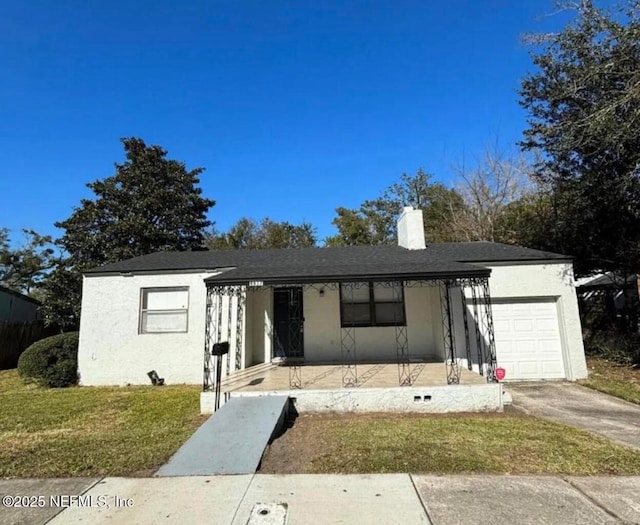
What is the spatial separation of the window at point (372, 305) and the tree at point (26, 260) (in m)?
30.8

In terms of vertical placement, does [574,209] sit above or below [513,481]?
above

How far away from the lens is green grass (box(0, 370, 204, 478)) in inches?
179

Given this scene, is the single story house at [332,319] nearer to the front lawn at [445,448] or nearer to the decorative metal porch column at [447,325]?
the decorative metal porch column at [447,325]

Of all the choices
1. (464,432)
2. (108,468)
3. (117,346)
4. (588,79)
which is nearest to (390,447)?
(464,432)

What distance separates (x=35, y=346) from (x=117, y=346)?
2397 millimetres

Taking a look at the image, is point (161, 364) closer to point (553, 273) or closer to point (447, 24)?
point (553, 273)

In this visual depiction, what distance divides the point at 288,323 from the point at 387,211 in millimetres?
21271

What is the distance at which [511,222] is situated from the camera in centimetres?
1836

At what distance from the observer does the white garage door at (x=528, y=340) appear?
959cm

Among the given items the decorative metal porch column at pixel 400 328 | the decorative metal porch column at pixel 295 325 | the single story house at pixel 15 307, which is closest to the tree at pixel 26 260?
the single story house at pixel 15 307

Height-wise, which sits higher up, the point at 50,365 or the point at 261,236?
the point at 261,236

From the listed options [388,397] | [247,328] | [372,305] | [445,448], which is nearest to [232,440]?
[445,448]

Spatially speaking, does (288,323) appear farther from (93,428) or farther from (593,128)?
(593,128)

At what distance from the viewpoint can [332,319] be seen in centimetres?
1056
